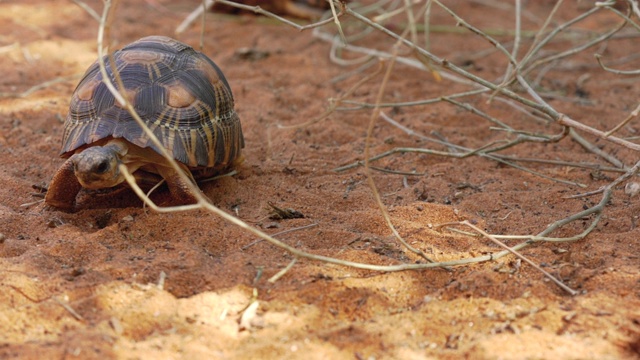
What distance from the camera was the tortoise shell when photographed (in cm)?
327

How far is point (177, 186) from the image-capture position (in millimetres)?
3359

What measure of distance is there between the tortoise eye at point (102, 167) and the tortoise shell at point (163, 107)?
18cm

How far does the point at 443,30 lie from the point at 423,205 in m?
4.02

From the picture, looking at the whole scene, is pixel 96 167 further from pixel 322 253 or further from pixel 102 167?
pixel 322 253

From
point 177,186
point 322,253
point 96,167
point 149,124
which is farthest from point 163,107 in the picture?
point 322,253

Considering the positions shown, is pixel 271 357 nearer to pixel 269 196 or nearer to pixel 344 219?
pixel 344 219

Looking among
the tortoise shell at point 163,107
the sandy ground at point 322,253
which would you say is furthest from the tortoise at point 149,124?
the sandy ground at point 322,253

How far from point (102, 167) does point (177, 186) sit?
43 cm

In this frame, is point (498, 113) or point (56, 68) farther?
point (56, 68)

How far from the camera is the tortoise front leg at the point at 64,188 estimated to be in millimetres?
3266

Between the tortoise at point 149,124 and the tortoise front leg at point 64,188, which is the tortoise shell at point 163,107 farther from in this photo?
the tortoise front leg at point 64,188

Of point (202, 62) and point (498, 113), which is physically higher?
point (202, 62)

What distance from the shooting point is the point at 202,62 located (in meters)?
3.62

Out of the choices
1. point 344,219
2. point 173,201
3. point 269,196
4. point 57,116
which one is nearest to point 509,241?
point 344,219
